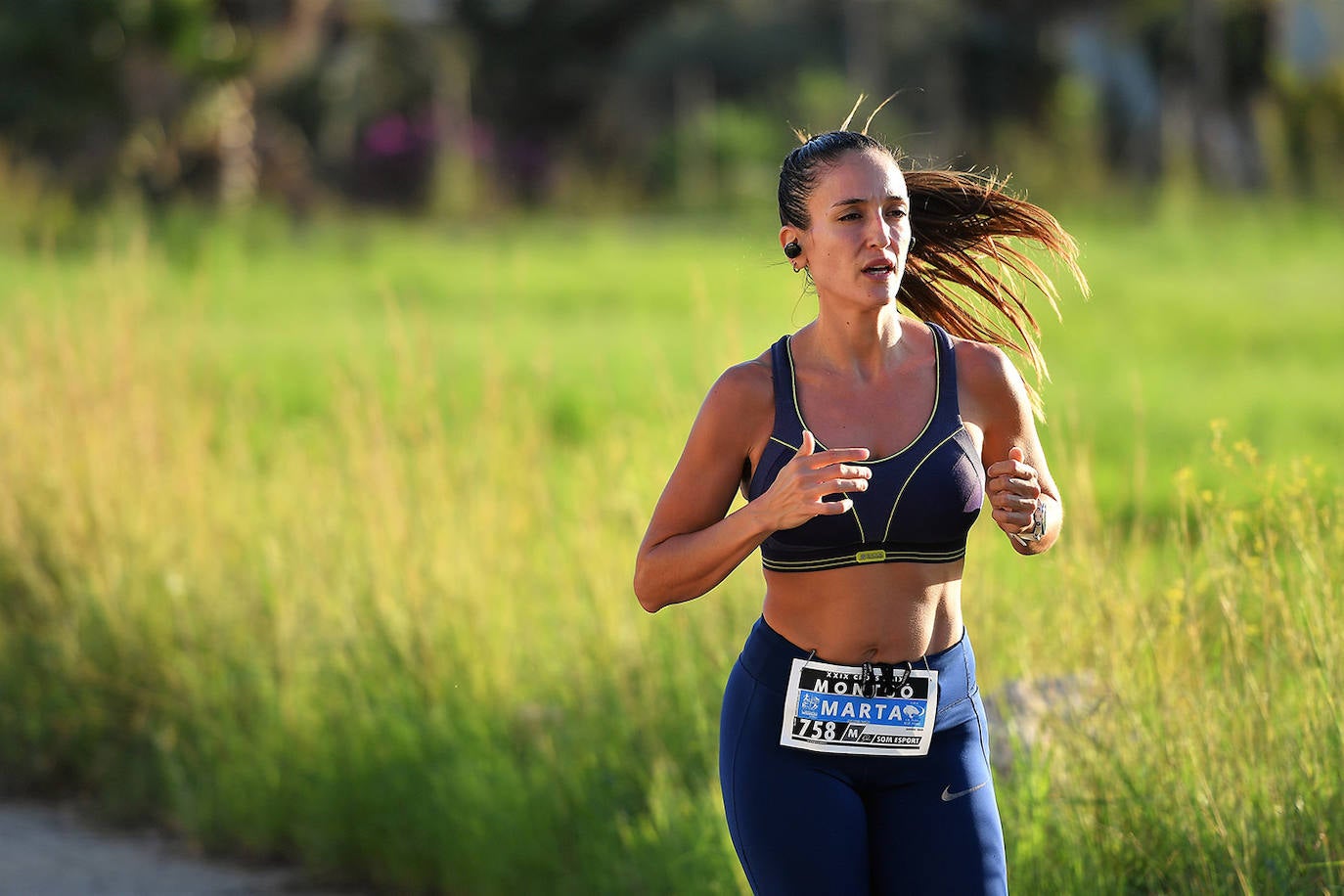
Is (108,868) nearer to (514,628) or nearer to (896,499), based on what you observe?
(514,628)

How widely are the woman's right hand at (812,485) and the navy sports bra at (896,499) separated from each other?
0.42 ft

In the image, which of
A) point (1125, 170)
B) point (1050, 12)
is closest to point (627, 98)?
point (1050, 12)

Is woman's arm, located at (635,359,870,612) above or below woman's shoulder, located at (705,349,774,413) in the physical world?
below

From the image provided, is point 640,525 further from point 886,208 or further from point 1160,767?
point 886,208

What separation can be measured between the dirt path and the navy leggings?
317 cm

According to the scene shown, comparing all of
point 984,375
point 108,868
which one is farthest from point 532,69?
point 984,375

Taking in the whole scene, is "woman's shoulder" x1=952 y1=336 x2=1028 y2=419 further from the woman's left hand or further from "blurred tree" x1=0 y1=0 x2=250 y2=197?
"blurred tree" x1=0 y1=0 x2=250 y2=197

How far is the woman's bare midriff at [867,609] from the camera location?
Answer: 11.0ft

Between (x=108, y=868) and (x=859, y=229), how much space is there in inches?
165

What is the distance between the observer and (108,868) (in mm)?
6418

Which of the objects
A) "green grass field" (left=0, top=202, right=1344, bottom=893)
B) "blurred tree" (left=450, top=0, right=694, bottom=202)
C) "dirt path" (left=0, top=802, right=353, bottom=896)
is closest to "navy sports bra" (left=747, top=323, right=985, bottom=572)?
"green grass field" (left=0, top=202, right=1344, bottom=893)

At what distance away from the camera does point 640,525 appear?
632 cm

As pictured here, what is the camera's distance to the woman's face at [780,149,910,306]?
10.9ft

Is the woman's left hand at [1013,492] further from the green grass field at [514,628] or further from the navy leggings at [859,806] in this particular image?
the green grass field at [514,628]
